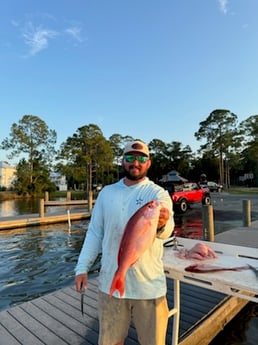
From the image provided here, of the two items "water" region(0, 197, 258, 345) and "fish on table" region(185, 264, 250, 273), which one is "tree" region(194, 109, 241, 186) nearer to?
"water" region(0, 197, 258, 345)

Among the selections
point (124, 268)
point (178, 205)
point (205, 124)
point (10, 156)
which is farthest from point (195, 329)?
point (205, 124)

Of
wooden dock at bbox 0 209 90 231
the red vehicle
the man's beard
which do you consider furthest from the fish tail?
the red vehicle

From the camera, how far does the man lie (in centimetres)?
175

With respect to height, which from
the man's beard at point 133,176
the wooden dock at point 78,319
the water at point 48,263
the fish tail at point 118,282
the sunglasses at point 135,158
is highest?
the sunglasses at point 135,158

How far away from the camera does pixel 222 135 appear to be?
4691cm

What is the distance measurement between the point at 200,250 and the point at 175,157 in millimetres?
54532

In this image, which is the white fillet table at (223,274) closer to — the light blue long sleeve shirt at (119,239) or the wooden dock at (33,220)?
the light blue long sleeve shirt at (119,239)

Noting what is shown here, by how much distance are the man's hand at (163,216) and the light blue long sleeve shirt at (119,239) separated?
0.13 feet

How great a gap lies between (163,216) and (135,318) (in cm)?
74

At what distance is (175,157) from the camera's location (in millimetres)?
56125

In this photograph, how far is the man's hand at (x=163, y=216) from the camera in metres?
1.65

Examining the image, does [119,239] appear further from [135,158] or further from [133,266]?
[135,158]

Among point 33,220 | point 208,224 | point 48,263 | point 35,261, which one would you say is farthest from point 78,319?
point 33,220

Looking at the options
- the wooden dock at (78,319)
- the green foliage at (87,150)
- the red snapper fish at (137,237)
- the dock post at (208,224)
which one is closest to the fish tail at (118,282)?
the red snapper fish at (137,237)
